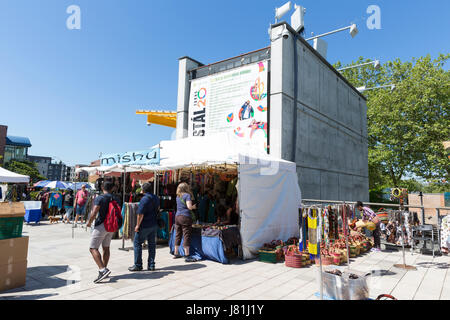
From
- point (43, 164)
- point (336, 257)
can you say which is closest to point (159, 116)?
point (336, 257)

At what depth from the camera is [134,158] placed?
8.41 m

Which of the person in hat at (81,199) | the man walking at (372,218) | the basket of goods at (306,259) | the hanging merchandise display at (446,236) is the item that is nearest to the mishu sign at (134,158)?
the person in hat at (81,199)

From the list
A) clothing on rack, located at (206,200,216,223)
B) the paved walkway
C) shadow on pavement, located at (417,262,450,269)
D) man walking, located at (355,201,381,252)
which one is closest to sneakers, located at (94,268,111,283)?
the paved walkway

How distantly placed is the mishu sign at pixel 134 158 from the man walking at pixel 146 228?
2502mm

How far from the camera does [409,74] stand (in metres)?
25.2

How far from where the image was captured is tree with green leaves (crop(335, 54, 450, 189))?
21.8m

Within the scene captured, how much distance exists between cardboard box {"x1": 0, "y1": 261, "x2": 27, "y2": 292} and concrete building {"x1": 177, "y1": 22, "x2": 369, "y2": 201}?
8.49 m

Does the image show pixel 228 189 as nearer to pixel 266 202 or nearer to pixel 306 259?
pixel 266 202

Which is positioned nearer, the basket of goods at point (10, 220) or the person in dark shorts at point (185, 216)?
the basket of goods at point (10, 220)

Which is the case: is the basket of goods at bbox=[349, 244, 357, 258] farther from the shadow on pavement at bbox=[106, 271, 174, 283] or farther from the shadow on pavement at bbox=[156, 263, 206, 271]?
the shadow on pavement at bbox=[106, 271, 174, 283]

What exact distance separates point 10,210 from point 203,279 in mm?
3566

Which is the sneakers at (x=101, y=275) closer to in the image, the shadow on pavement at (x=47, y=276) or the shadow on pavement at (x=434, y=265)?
the shadow on pavement at (x=47, y=276)

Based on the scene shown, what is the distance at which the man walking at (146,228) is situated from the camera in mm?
5473
